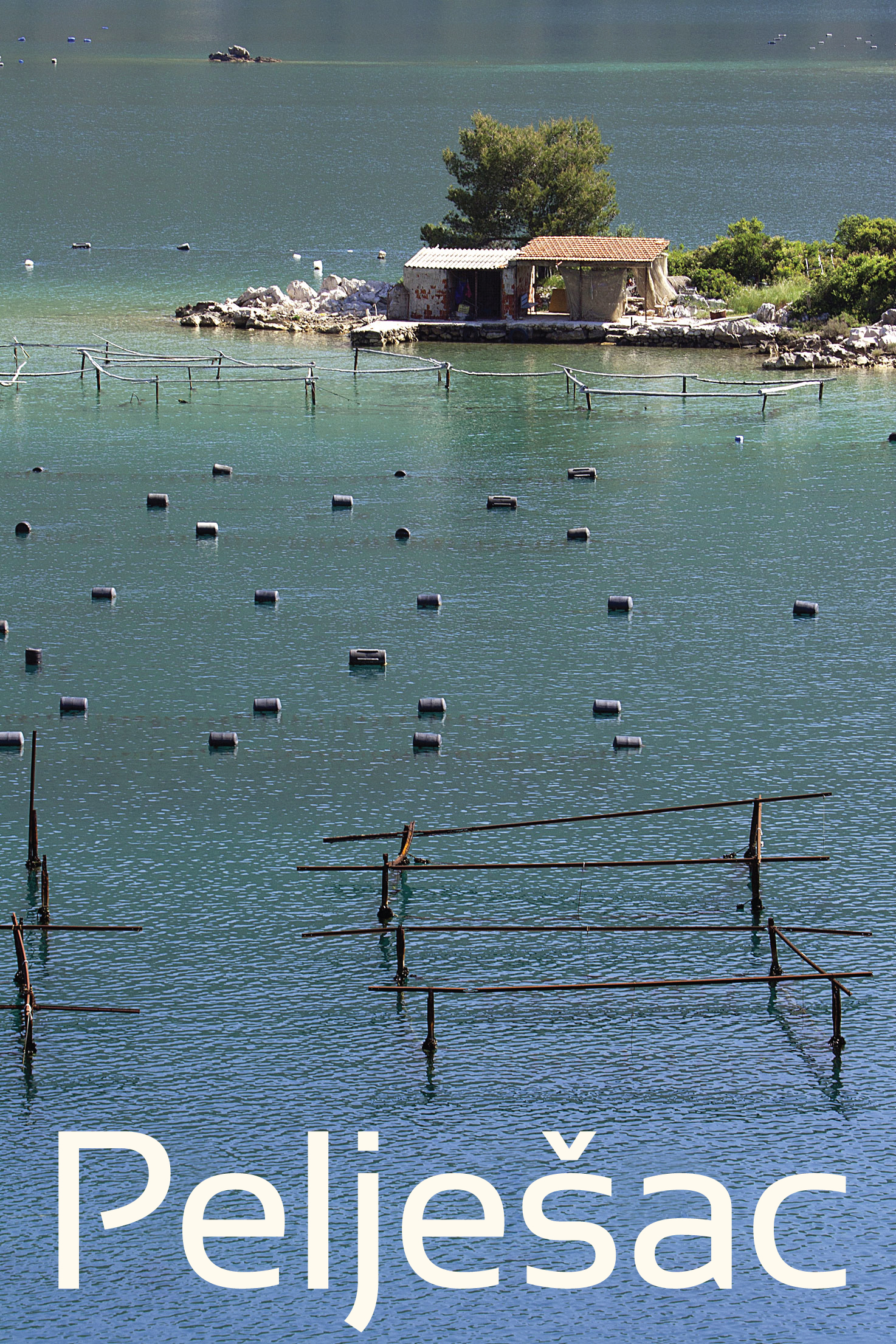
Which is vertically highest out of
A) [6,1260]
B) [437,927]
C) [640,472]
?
[640,472]

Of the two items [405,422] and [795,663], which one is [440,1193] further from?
[405,422]

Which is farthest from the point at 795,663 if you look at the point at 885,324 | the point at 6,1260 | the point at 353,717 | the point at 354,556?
the point at 885,324

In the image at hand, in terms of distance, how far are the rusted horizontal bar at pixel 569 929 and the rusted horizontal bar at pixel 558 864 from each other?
4.79ft

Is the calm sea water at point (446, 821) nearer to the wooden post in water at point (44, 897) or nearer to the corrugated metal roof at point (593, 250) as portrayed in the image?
the wooden post in water at point (44, 897)

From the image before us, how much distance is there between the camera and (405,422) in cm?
9400

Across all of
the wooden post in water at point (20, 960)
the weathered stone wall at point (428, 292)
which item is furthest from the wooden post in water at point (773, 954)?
the weathered stone wall at point (428, 292)

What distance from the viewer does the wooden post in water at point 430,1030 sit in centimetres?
3716

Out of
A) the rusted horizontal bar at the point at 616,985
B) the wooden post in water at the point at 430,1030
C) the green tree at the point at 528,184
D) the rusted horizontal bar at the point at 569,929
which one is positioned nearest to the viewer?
the wooden post in water at the point at 430,1030

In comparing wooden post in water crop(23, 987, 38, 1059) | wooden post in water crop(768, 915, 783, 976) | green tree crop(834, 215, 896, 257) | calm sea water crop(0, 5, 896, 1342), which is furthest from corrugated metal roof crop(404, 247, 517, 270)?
wooden post in water crop(23, 987, 38, 1059)

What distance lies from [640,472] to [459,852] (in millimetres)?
41273

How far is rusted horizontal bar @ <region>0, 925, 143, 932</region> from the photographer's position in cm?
3944

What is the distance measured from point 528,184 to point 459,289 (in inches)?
424

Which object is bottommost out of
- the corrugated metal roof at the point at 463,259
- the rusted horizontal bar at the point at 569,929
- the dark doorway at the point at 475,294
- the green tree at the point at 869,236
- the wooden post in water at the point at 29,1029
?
the wooden post in water at the point at 29,1029

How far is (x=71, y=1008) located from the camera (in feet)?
124
